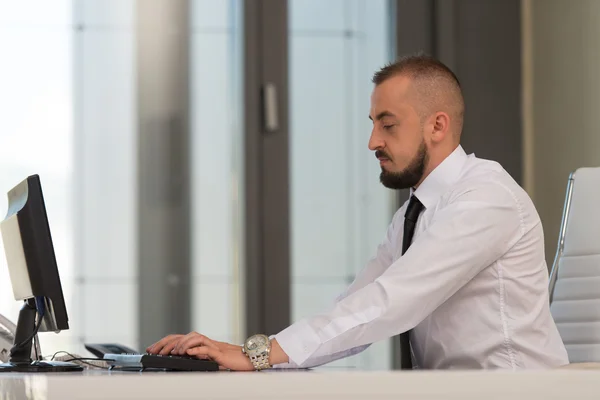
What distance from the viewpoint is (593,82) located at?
3.36 metres

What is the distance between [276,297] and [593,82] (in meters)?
1.56

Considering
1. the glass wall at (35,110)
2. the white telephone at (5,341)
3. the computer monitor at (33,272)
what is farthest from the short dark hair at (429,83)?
the glass wall at (35,110)

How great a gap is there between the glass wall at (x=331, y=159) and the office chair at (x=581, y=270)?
5.18 feet

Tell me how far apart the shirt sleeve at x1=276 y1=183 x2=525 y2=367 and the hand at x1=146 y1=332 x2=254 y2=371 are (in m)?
0.09

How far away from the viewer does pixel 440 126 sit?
210 centimetres

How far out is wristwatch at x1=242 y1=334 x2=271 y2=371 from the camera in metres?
1.63

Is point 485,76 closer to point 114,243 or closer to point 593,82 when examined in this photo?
point 593,82

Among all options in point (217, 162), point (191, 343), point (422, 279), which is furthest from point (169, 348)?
point (217, 162)

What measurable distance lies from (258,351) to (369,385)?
2.11ft

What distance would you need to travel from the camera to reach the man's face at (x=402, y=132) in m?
2.08

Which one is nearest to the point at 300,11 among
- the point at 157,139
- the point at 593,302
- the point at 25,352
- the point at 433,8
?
the point at 433,8

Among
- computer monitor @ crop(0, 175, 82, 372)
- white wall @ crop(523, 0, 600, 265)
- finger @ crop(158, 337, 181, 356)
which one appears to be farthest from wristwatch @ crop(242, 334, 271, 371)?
white wall @ crop(523, 0, 600, 265)

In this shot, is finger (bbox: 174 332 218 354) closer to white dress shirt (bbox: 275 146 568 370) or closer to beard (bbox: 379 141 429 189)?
white dress shirt (bbox: 275 146 568 370)

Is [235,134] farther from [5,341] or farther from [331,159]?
[5,341]
